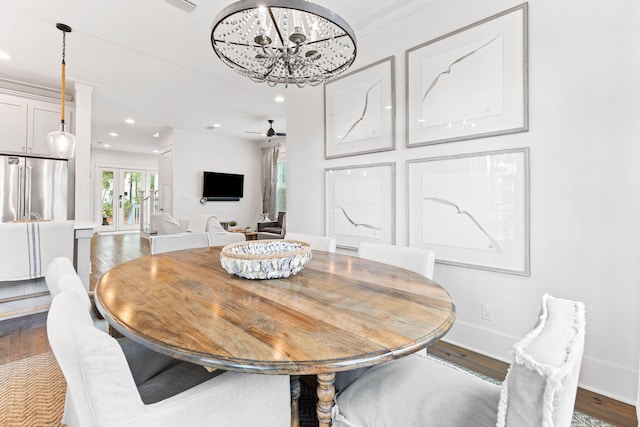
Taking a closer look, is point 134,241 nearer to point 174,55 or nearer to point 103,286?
point 174,55

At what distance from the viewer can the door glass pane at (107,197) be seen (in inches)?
374

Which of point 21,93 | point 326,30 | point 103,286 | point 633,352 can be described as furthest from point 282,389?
point 21,93

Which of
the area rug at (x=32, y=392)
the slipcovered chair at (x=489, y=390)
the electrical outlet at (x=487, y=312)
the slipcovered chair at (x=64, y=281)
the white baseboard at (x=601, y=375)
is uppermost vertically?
the slipcovered chair at (x=64, y=281)

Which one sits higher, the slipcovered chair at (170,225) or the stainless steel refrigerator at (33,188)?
the stainless steel refrigerator at (33,188)

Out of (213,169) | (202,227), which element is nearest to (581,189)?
(202,227)

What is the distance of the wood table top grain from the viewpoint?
0.71 m

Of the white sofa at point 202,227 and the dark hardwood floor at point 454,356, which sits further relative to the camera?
the white sofa at point 202,227

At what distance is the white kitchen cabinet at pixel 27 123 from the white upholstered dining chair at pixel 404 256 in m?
4.69

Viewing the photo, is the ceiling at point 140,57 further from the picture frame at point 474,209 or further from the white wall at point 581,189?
the picture frame at point 474,209

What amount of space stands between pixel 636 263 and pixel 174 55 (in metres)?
4.34

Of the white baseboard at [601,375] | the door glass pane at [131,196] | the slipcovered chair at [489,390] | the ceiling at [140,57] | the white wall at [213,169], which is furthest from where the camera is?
the door glass pane at [131,196]

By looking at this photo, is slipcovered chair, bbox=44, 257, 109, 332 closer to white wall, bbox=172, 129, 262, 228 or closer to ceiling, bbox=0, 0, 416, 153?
ceiling, bbox=0, 0, 416, 153

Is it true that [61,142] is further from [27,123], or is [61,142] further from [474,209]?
[474,209]

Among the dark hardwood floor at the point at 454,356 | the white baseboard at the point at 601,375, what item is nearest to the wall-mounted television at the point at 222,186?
the dark hardwood floor at the point at 454,356
